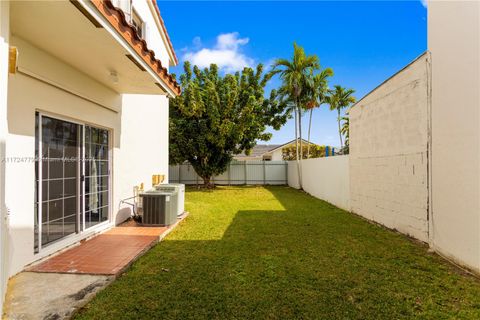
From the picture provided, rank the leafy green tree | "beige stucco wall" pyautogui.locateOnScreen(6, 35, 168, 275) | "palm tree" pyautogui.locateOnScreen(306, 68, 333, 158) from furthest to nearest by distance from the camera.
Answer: "palm tree" pyautogui.locateOnScreen(306, 68, 333, 158)
the leafy green tree
"beige stucco wall" pyautogui.locateOnScreen(6, 35, 168, 275)

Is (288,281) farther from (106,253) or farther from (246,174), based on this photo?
(246,174)

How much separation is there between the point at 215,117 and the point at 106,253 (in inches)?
468

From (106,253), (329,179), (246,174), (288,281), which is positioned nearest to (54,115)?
(106,253)

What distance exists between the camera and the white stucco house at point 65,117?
130 inches

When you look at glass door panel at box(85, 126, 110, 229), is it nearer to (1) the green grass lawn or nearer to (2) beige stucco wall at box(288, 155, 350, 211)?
(1) the green grass lawn

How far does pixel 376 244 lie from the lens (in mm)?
5617

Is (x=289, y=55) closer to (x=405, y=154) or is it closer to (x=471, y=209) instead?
(x=405, y=154)

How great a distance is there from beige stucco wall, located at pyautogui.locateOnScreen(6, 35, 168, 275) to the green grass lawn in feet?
5.41

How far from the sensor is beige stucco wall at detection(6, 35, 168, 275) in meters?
3.81

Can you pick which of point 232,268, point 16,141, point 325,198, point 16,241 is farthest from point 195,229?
point 325,198

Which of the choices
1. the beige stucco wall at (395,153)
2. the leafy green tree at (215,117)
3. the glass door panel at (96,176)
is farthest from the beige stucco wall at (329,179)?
the glass door panel at (96,176)

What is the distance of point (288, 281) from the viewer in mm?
3834

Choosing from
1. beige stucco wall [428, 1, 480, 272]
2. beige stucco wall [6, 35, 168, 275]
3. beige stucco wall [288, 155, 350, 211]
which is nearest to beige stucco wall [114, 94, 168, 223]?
beige stucco wall [6, 35, 168, 275]

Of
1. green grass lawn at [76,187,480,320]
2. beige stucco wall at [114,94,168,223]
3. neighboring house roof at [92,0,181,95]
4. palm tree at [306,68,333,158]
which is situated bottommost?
green grass lawn at [76,187,480,320]
